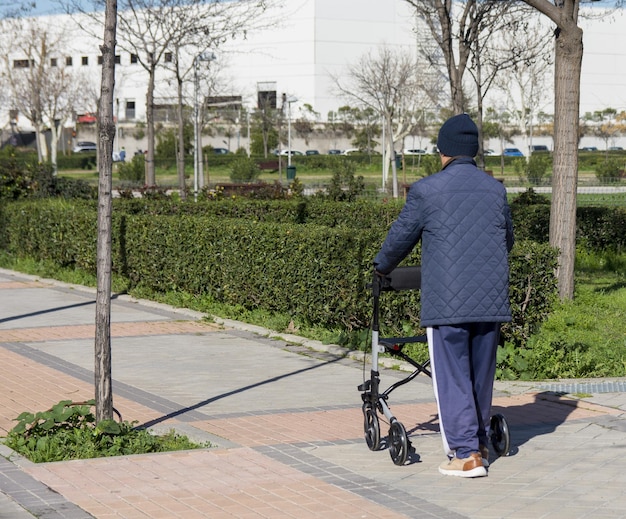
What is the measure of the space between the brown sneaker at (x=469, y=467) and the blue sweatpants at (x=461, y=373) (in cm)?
3

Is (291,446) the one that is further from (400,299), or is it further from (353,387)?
(400,299)

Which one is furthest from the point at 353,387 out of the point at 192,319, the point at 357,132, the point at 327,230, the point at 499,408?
the point at 357,132

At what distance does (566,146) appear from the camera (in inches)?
461

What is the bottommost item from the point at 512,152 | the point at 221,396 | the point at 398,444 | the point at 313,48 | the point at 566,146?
the point at 221,396

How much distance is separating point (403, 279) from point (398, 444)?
3.03 feet

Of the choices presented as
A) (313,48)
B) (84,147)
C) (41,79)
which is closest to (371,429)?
(41,79)

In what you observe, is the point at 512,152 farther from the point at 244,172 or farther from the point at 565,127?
the point at 565,127

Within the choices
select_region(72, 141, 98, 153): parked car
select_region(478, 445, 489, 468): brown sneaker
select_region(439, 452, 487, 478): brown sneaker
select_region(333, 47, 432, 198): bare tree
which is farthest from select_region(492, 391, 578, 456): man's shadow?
select_region(72, 141, 98, 153): parked car

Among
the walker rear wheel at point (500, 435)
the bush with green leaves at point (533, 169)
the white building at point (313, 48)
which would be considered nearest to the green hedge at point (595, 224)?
the walker rear wheel at point (500, 435)

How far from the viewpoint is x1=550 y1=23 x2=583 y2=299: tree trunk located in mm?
11516

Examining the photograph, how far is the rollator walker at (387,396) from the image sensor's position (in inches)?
245

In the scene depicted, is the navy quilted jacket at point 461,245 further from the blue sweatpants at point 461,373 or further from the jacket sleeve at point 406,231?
the blue sweatpants at point 461,373

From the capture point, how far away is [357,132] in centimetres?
7694

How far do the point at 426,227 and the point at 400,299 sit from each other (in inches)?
164
